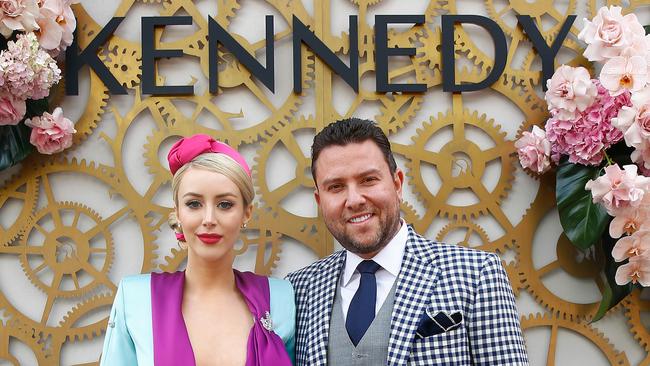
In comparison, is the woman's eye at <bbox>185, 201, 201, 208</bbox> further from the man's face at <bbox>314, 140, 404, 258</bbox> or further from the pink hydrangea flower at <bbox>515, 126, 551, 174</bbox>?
the pink hydrangea flower at <bbox>515, 126, 551, 174</bbox>

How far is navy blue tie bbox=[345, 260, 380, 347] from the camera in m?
1.64

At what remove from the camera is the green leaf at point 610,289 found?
2.00 m

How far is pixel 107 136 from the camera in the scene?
2.14m

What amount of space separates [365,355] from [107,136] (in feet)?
3.74

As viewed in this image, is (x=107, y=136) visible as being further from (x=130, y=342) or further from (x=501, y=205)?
(x=501, y=205)

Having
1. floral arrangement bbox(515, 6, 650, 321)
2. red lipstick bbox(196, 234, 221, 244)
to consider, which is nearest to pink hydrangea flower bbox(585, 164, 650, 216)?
floral arrangement bbox(515, 6, 650, 321)

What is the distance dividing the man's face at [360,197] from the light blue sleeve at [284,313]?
0.80ft

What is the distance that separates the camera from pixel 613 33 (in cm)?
188

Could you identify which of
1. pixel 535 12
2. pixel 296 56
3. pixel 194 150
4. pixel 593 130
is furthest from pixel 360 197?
pixel 535 12

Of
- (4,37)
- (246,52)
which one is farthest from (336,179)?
(4,37)

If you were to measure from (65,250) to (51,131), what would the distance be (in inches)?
15.8

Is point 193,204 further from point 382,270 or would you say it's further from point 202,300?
point 382,270

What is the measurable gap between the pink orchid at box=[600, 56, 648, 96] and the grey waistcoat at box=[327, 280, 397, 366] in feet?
2.89

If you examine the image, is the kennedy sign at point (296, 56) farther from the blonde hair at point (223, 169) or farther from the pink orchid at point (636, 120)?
the blonde hair at point (223, 169)
